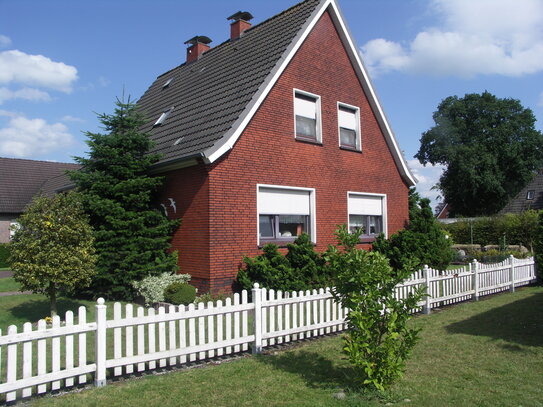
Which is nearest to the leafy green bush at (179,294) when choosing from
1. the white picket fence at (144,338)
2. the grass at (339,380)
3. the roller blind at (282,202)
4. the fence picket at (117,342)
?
the white picket fence at (144,338)

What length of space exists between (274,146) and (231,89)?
218 centimetres

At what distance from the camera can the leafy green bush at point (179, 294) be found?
10016mm

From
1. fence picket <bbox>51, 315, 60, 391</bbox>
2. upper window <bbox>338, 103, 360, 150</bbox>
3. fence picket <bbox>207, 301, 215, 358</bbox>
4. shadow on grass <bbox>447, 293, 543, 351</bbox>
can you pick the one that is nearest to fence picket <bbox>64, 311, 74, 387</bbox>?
fence picket <bbox>51, 315, 60, 391</bbox>

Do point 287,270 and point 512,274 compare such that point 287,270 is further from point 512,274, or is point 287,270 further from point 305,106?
point 512,274

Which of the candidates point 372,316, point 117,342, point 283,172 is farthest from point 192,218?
point 372,316

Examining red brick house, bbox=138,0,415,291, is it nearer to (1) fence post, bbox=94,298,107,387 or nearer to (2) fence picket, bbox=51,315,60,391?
(1) fence post, bbox=94,298,107,387

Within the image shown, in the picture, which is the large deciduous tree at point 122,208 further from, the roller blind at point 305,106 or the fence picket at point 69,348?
the fence picket at point 69,348

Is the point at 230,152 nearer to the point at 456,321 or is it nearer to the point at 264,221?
the point at 264,221

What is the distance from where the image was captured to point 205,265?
36.0 feet

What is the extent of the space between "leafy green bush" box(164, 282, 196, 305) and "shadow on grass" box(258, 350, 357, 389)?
348 cm

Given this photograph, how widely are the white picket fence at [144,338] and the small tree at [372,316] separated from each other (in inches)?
67.4

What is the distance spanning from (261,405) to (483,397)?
255 centimetres

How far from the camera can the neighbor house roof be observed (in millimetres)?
29016

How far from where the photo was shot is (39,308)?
34.1 ft
